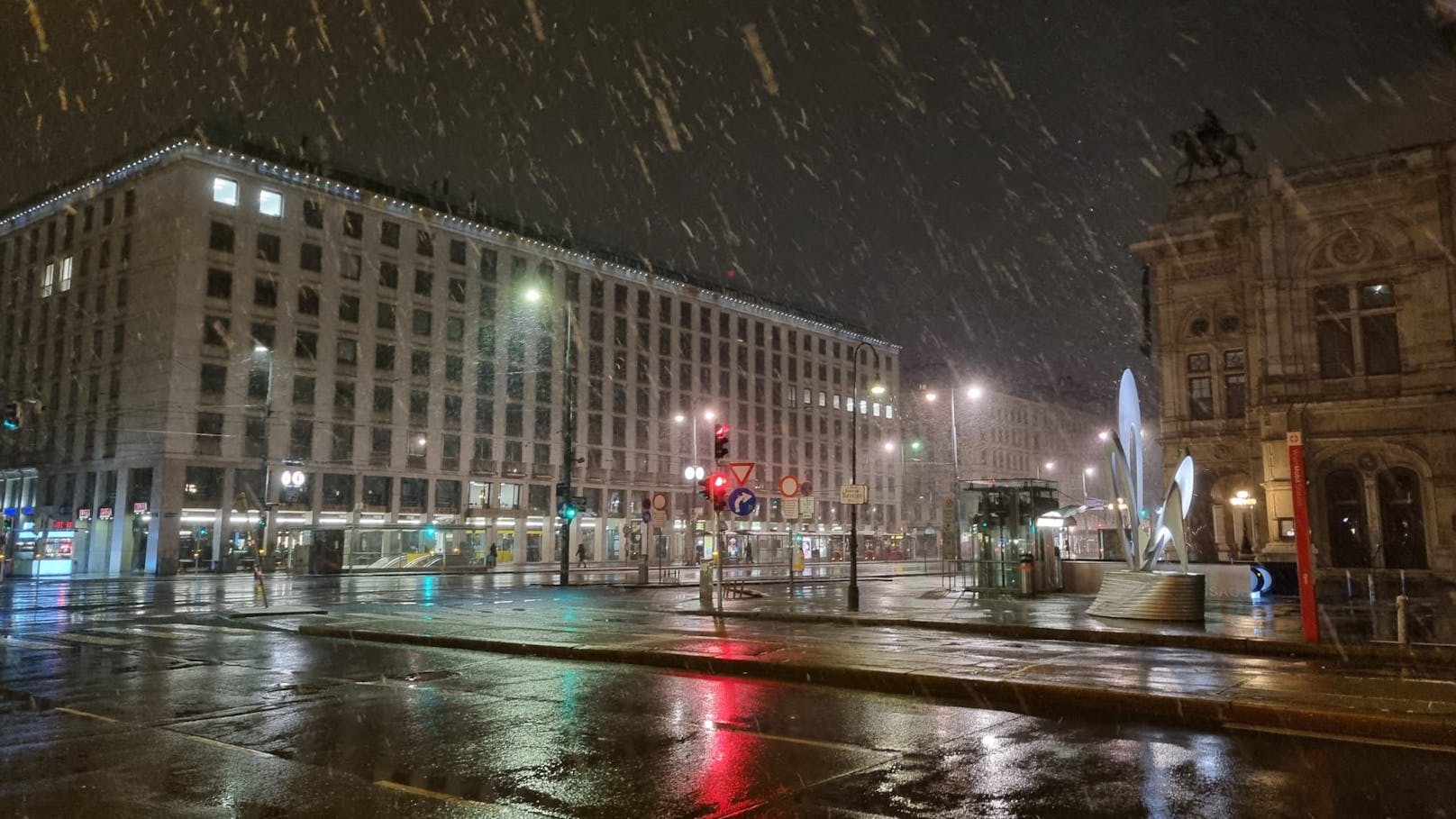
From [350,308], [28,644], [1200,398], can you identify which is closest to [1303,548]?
[28,644]

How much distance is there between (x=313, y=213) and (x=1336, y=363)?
5213 cm

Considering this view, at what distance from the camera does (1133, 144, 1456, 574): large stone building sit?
35.4 meters

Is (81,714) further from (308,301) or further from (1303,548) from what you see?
(308,301)

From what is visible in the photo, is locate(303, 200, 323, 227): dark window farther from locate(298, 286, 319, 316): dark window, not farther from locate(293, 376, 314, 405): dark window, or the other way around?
locate(293, 376, 314, 405): dark window

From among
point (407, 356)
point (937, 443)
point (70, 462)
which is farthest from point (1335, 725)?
point (937, 443)

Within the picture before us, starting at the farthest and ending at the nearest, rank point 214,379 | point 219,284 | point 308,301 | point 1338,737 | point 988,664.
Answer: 1. point 308,301
2. point 219,284
3. point 214,379
4. point 988,664
5. point 1338,737

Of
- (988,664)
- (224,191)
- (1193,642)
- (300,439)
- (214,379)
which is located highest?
(224,191)

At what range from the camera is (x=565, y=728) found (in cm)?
858

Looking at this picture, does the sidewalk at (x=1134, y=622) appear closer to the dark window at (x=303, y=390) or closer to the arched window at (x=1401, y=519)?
the arched window at (x=1401, y=519)

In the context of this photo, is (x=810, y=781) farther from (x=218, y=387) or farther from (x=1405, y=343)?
(x=218, y=387)

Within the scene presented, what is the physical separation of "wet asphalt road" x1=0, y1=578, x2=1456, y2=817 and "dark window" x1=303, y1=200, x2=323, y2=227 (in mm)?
49469

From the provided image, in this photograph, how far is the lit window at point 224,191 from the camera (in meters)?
52.6

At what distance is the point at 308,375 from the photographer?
5638cm

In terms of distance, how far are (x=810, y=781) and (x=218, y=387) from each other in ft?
176
